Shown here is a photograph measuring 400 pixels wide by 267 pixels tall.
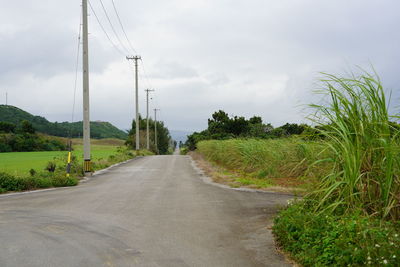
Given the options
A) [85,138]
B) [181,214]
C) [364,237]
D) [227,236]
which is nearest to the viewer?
[364,237]

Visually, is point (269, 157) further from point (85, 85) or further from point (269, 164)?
point (85, 85)

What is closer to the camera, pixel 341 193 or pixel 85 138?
pixel 341 193

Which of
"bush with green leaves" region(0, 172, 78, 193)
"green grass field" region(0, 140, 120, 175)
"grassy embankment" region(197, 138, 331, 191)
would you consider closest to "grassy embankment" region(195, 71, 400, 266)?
"grassy embankment" region(197, 138, 331, 191)

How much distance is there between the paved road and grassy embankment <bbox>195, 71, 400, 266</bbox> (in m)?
0.54

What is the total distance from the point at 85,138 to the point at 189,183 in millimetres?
6958

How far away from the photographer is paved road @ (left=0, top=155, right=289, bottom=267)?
5738 mm

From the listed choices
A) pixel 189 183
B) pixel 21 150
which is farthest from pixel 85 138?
pixel 21 150

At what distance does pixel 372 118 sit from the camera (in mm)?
Answer: 6547

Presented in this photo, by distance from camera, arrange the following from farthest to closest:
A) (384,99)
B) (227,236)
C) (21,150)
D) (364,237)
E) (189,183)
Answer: (21,150), (189,183), (227,236), (384,99), (364,237)

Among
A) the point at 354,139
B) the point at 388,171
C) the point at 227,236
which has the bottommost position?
the point at 227,236

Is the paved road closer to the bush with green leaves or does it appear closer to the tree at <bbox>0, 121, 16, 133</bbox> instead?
the bush with green leaves

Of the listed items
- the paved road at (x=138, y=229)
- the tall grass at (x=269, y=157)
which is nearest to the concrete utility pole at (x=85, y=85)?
the paved road at (x=138, y=229)

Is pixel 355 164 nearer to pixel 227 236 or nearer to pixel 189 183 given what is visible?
pixel 227 236

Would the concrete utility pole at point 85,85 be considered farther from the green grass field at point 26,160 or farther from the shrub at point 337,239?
the shrub at point 337,239
